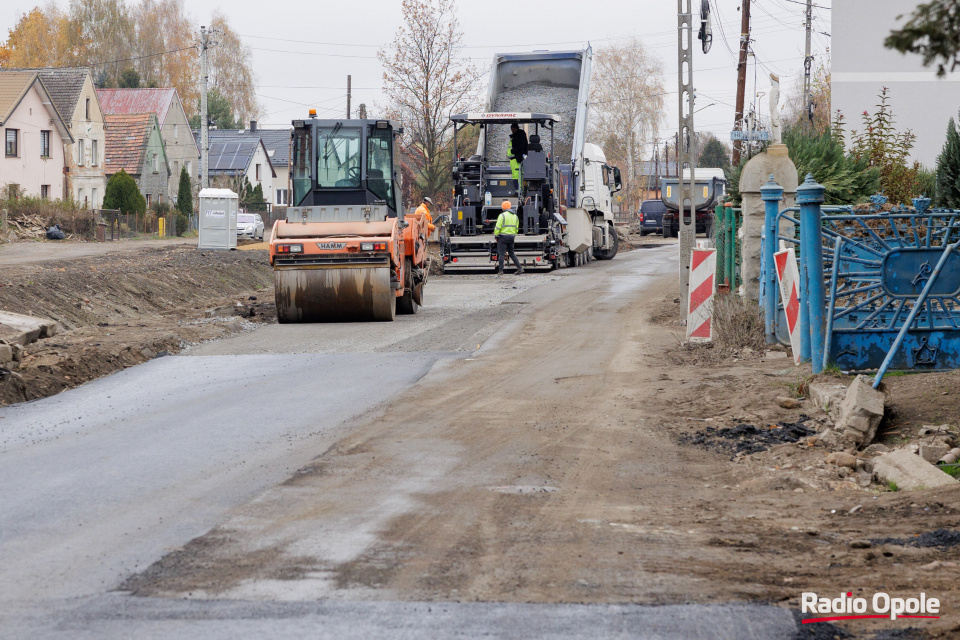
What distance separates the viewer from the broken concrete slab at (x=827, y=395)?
26.5 ft

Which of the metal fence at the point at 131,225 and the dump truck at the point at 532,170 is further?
the metal fence at the point at 131,225

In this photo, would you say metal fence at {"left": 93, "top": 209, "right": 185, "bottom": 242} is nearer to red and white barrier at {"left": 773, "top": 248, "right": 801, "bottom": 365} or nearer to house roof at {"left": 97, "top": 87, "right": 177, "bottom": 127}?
house roof at {"left": 97, "top": 87, "right": 177, "bottom": 127}

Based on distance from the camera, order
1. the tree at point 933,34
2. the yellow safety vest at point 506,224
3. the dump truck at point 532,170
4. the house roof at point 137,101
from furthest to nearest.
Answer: the house roof at point 137,101, the dump truck at point 532,170, the yellow safety vest at point 506,224, the tree at point 933,34

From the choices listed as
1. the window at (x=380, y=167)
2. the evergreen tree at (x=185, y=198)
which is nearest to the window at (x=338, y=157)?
the window at (x=380, y=167)

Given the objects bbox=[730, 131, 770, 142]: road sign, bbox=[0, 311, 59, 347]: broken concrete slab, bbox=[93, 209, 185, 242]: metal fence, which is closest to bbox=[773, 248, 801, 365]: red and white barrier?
bbox=[0, 311, 59, 347]: broken concrete slab

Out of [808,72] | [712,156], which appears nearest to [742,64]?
[808,72]

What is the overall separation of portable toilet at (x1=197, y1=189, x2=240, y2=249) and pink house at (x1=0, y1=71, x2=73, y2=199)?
17.7 meters

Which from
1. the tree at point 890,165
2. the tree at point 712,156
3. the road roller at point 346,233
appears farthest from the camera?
the tree at point 712,156

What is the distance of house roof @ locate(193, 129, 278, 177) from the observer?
78.1m

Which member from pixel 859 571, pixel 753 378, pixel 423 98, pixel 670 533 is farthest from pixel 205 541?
pixel 423 98

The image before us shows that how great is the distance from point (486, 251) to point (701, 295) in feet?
49.1

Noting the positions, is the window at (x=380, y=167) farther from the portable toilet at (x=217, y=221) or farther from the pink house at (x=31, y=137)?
the pink house at (x=31, y=137)

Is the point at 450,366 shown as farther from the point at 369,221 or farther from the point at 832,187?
the point at 832,187

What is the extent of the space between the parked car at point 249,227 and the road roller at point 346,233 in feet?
116
